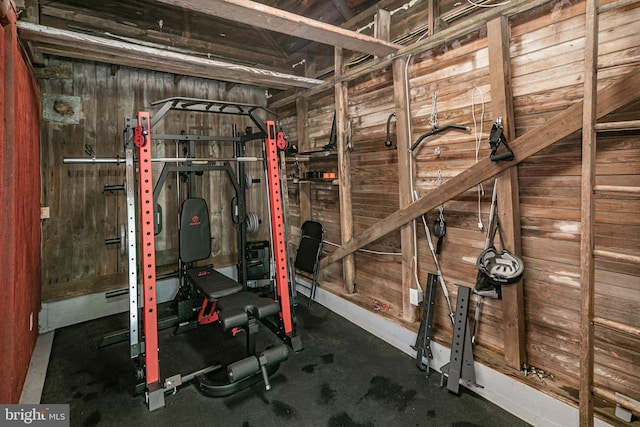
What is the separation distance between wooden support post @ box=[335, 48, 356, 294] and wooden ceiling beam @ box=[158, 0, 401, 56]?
0.83 metres

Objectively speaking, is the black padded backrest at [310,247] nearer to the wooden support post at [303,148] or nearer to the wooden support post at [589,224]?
the wooden support post at [303,148]

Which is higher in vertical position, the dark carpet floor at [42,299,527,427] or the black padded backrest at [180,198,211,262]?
the black padded backrest at [180,198,211,262]

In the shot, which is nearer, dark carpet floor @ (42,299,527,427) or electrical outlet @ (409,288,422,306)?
dark carpet floor @ (42,299,527,427)

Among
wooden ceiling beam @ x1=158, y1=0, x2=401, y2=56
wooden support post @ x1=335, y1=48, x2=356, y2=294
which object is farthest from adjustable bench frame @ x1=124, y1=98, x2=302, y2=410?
wooden support post @ x1=335, y1=48, x2=356, y2=294

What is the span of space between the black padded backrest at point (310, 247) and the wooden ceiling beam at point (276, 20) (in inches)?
80.6

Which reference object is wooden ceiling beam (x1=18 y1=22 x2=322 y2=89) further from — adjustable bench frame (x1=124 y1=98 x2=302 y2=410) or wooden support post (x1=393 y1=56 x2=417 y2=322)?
wooden support post (x1=393 y1=56 x2=417 y2=322)

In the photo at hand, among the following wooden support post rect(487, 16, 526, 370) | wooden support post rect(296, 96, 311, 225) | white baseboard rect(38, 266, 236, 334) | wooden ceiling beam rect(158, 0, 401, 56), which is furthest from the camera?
wooden support post rect(296, 96, 311, 225)

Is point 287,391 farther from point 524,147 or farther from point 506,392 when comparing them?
point 524,147

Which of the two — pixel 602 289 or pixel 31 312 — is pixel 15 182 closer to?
pixel 31 312

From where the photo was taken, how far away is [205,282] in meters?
2.86

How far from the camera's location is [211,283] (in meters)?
2.82

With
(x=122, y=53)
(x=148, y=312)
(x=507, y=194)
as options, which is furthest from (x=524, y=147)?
(x=122, y=53)

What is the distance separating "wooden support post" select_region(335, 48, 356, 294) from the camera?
3.29 metres

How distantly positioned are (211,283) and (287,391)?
1.14 metres
